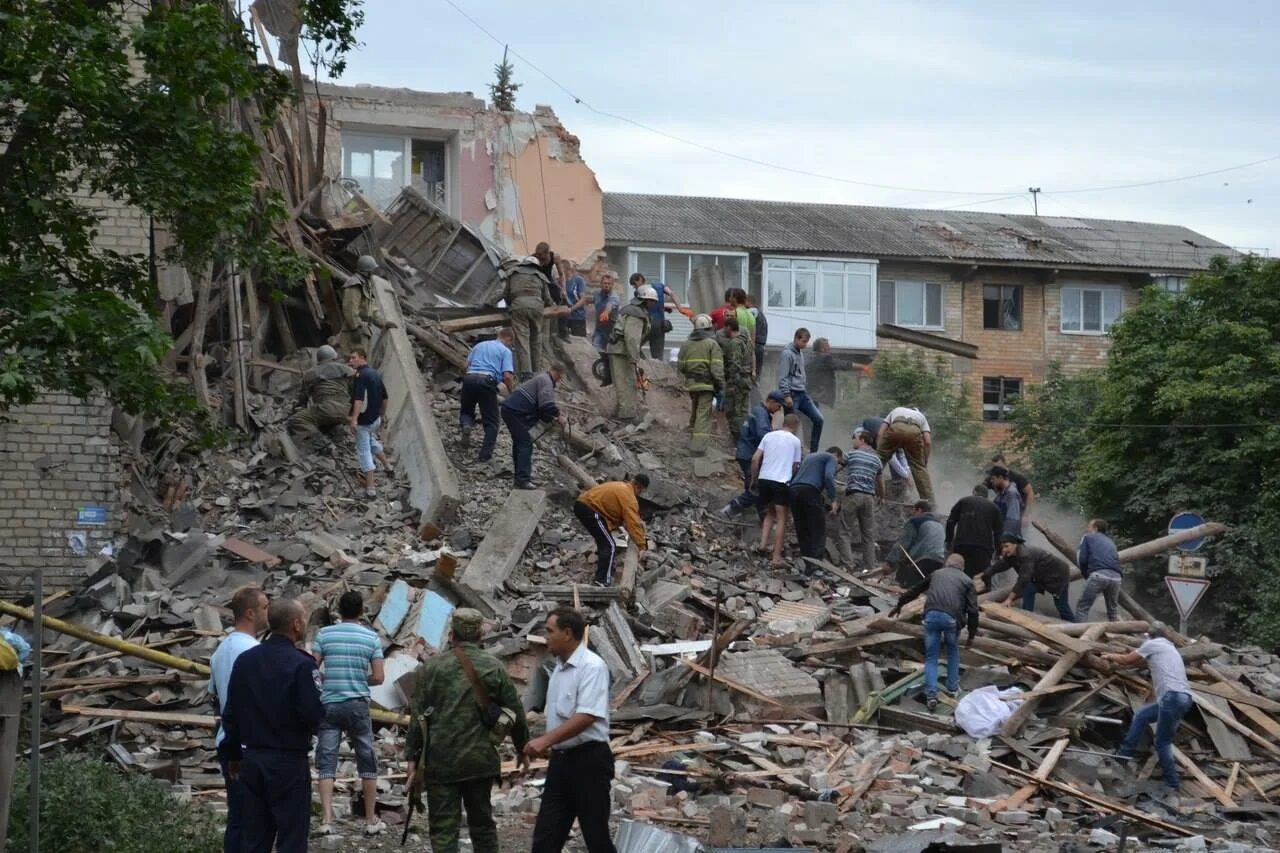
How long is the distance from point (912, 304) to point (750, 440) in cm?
2774

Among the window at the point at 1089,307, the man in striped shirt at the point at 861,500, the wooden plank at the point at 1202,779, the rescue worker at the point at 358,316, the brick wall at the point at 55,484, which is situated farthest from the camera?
the window at the point at 1089,307

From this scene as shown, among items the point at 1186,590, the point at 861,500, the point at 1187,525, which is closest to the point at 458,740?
the point at 1186,590

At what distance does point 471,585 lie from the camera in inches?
623

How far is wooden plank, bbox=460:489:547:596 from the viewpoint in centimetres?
1614

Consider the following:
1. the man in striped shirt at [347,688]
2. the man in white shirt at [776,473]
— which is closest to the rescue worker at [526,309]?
the man in white shirt at [776,473]

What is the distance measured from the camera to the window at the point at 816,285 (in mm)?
43938

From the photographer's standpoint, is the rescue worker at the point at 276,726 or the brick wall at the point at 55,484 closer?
the rescue worker at the point at 276,726

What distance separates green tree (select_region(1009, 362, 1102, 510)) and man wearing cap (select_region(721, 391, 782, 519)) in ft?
63.9

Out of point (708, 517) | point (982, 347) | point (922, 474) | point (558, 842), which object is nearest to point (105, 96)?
point (558, 842)

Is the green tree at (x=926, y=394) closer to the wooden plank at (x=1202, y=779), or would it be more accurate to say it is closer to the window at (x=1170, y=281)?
the window at (x=1170, y=281)

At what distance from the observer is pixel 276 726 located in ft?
24.8

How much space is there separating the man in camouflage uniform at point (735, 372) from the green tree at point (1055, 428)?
59.1 ft

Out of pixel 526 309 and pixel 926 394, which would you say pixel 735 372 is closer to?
pixel 526 309

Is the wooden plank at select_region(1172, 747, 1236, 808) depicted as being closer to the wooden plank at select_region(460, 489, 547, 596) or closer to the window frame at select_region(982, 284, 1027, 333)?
the wooden plank at select_region(460, 489, 547, 596)
